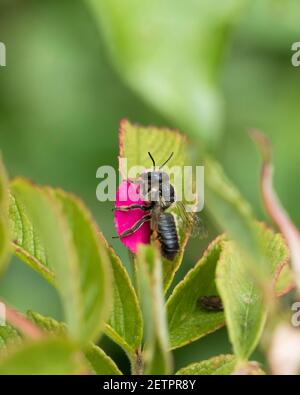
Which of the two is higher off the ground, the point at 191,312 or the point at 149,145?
the point at 149,145

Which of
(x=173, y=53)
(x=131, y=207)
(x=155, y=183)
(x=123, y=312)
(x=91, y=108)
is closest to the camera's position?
(x=173, y=53)

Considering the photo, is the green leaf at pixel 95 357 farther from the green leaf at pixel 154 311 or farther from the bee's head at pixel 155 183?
the bee's head at pixel 155 183

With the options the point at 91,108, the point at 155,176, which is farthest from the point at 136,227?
the point at 91,108

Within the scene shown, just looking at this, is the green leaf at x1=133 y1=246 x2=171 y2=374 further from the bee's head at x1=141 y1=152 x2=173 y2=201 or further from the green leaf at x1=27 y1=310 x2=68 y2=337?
the bee's head at x1=141 y1=152 x2=173 y2=201

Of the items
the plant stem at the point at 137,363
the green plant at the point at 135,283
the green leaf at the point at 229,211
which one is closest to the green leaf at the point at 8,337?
the green plant at the point at 135,283

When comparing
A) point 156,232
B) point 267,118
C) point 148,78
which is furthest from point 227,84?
point 148,78

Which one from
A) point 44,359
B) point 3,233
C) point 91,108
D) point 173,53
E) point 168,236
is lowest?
point 44,359

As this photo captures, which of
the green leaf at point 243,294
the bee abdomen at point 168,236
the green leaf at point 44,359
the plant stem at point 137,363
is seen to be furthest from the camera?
the bee abdomen at point 168,236

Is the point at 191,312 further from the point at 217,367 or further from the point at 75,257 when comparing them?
the point at 75,257
